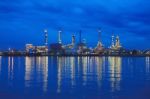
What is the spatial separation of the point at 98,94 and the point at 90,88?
3.13 metres

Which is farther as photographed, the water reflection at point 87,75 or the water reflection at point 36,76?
the water reflection at point 87,75

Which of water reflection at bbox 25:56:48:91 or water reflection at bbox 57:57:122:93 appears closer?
water reflection at bbox 25:56:48:91

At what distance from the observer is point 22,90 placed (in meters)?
25.8

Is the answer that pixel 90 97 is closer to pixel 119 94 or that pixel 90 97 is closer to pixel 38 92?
pixel 119 94

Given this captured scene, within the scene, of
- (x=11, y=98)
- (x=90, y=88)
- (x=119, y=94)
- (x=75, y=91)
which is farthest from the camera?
(x=90, y=88)

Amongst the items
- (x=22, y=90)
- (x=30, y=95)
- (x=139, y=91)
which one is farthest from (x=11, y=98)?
(x=139, y=91)

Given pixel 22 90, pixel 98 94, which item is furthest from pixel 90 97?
pixel 22 90

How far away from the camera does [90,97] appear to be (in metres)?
22.5

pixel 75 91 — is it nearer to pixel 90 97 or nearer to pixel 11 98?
pixel 90 97

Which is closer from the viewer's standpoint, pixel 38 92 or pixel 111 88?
pixel 38 92

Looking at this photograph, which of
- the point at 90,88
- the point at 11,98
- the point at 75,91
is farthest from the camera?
the point at 90,88

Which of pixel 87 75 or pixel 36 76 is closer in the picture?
pixel 36 76

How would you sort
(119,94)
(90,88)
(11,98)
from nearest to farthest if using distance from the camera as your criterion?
(11,98)
(119,94)
(90,88)

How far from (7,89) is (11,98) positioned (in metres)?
4.52
